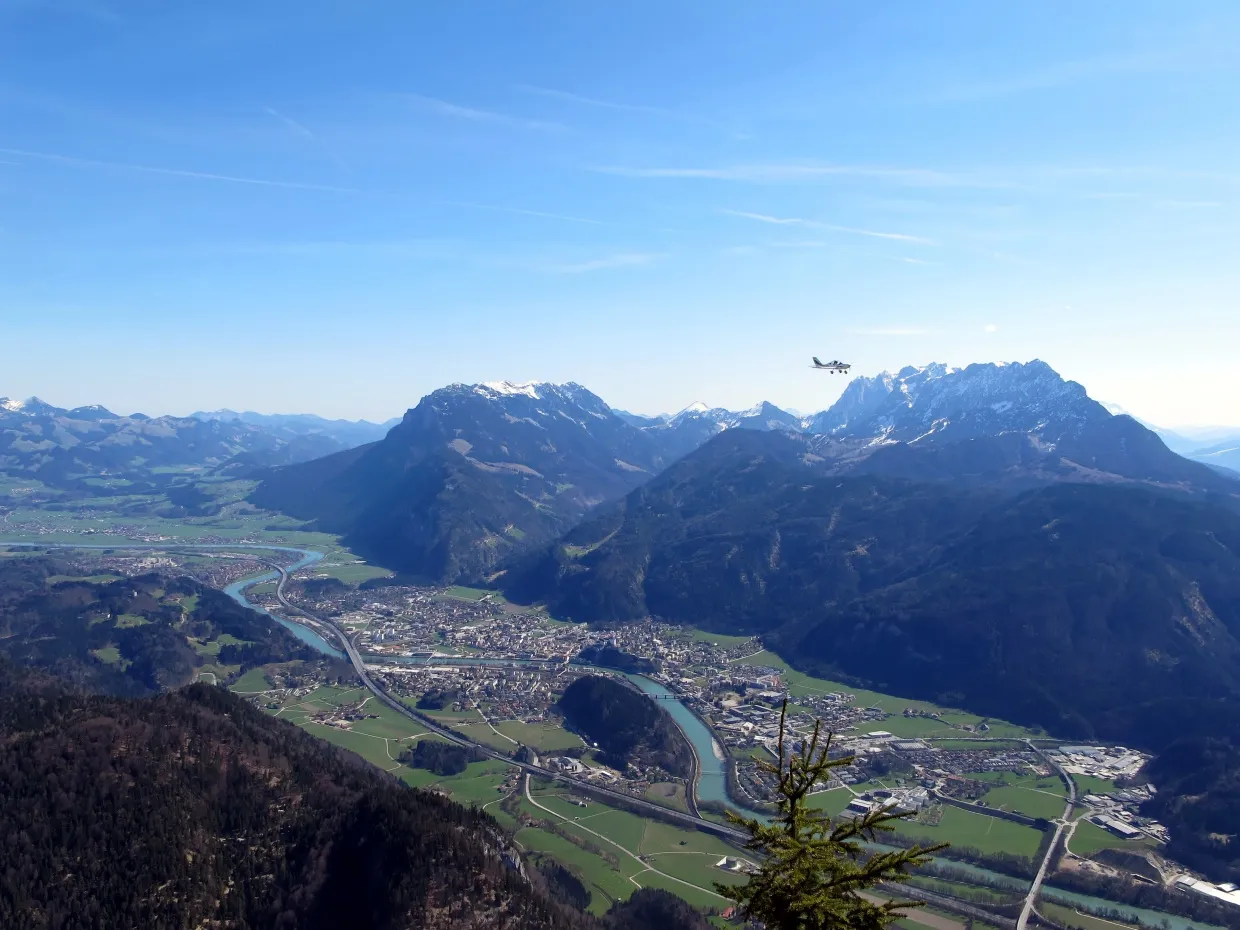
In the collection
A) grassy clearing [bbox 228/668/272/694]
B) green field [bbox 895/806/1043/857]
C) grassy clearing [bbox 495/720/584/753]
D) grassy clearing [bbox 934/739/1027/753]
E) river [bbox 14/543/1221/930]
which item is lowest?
grassy clearing [bbox 228/668/272/694]

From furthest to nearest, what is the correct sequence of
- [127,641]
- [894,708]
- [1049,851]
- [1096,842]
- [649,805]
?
1. [127,641]
2. [894,708]
3. [649,805]
4. [1096,842]
5. [1049,851]

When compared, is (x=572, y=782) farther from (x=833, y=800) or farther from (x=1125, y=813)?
(x=1125, y=813)

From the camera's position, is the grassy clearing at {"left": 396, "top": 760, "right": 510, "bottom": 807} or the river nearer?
the river

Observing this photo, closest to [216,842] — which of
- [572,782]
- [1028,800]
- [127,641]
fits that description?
[572,782]

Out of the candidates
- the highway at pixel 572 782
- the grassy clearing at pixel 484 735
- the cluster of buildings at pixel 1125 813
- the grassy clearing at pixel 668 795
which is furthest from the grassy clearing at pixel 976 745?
the grassy clearing at pixel 484 735

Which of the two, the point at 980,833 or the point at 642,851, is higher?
the point at 980,833

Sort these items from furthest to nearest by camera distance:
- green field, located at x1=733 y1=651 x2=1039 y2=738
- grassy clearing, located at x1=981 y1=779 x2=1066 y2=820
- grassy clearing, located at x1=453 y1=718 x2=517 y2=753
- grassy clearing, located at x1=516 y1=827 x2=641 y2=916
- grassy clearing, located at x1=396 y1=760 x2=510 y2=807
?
green field, located at x1=733 y1=651 x2=1039 y2=738, grassy clearing, located at x1=453 y1=718 x2=517 y2=753, grassy clearing, located at x1=396 y1=760 x2=510 y2=807, grassy clearing, located at x1=981 y1=779 x2=1066 y2=820, grassy clearing, located at x1=516 y1=827 x2=641 y2=916

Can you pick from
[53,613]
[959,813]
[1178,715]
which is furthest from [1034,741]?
[53,613]

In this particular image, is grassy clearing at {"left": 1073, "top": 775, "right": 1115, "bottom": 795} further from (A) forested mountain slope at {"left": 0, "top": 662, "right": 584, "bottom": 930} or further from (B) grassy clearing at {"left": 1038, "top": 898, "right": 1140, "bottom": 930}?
(A) forested mountain slope at {"left": 0, "top": 662, "right": 584, "bottom": 930}

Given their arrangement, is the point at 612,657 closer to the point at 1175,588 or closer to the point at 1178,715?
the point at 1178,715

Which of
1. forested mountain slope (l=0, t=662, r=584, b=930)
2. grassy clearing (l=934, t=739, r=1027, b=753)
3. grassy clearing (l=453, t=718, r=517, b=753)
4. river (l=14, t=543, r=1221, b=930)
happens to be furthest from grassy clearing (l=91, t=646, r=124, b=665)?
grassy clearing (l=934, t=739, r=1027, b=753)
